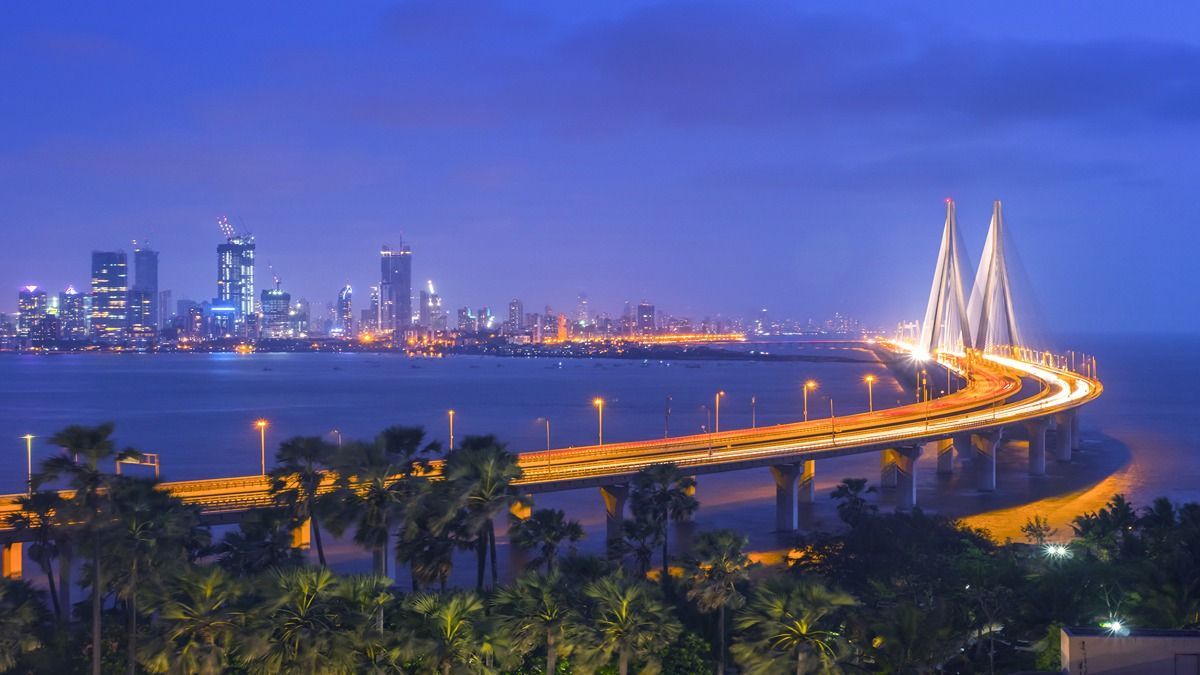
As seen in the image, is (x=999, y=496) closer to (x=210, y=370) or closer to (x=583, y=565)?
(x=583, y=565)

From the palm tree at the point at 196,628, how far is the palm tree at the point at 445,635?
2.15 m

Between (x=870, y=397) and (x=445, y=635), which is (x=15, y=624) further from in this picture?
(x=870, y=397)

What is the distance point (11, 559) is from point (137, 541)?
1002 cm

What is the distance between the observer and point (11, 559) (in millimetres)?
23516

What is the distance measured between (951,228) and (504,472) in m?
69.3

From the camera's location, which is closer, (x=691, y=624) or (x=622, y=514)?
(x=691, y=624)

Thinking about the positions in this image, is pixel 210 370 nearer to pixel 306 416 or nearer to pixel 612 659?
pixel 306 416

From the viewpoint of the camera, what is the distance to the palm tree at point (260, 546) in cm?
1766

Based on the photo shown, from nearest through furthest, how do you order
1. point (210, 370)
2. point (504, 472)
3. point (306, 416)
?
point (504, 472) → point (306, 416) → point (210, 370)

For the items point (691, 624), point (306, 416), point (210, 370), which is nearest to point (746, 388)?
point (306, 416)

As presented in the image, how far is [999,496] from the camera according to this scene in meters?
44.0

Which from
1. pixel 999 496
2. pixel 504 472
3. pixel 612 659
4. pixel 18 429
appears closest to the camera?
pixel 612 659

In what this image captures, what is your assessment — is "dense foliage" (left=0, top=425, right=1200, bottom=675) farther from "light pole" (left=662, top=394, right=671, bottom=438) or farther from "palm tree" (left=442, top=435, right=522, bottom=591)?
"light pole" (left=662, top=394, right=671, bottom=438)

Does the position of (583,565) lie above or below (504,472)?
below
